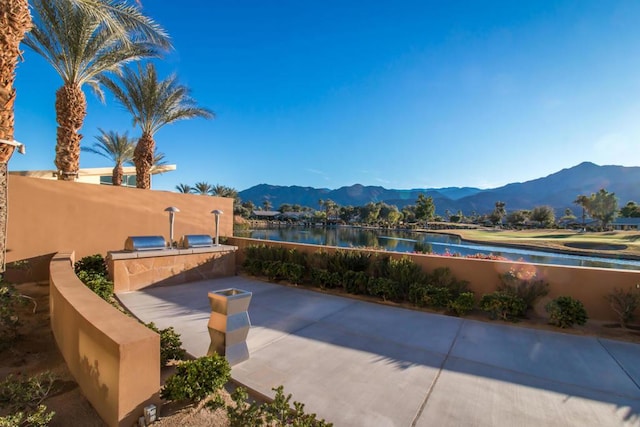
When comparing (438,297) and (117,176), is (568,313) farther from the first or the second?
(117,176)

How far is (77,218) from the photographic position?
26.8 feet

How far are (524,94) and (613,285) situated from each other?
13.0 m

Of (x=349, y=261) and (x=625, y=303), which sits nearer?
(x=625, y=303)

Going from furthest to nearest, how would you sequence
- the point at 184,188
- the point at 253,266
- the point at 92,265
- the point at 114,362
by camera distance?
the point at 184,188 → the point at 253,266 → the point at 92,265 → the point at 114,362

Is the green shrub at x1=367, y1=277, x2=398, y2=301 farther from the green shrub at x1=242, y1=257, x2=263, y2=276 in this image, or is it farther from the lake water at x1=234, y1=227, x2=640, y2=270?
the green shrub at x1=242, y1=257, x2=263, y2=276

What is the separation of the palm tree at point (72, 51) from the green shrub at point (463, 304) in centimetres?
1122

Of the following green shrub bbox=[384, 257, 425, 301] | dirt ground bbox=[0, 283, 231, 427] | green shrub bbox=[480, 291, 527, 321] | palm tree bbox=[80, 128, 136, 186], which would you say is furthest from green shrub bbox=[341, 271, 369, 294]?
palm tree bbox=[80, 128, 136, 186]

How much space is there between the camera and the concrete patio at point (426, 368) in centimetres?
284

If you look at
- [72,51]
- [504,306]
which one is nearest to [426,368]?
[504,306]

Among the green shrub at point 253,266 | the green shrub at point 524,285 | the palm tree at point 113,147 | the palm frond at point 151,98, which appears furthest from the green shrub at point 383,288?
the palm tree at point 113,147

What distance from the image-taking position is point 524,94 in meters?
14.8

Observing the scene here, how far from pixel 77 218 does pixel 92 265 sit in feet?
5.15

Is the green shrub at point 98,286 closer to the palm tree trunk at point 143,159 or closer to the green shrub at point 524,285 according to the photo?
the green shrub at point 524,285

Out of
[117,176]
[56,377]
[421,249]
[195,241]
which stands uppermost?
[117,176]
